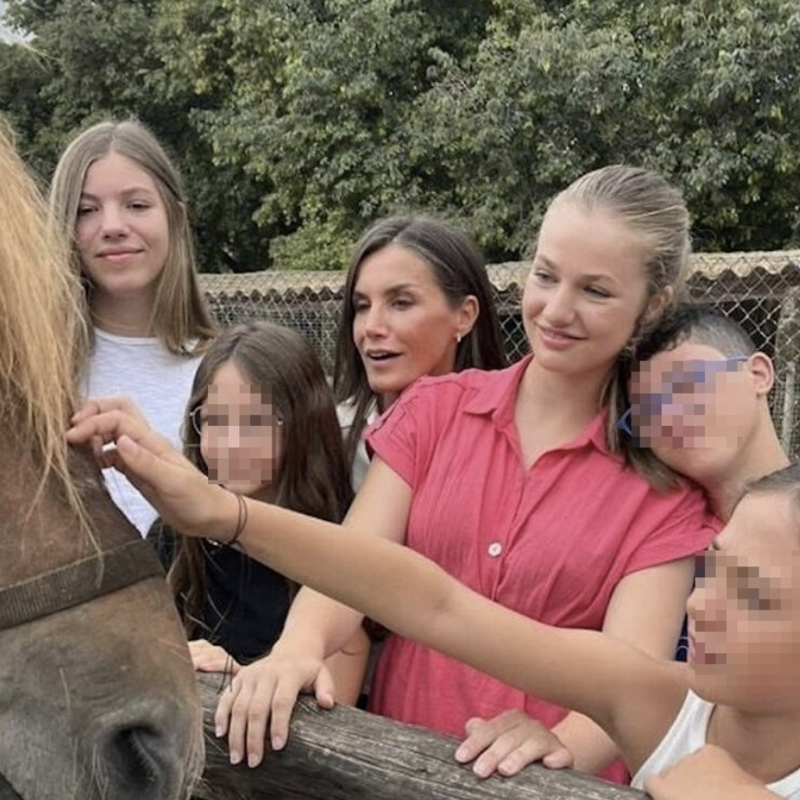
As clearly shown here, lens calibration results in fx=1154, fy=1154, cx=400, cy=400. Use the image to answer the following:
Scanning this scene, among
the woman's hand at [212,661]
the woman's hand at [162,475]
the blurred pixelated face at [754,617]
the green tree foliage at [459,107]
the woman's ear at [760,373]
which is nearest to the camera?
the blurred pixelated face at [754,617]

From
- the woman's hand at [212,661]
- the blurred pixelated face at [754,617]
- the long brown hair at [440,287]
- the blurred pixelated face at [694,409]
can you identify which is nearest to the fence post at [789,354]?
the long brown hair at [440,287]

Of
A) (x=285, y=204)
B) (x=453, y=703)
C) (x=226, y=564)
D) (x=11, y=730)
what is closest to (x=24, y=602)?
(x=11, y=730)

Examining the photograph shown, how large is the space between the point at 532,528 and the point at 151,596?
51 centimetres

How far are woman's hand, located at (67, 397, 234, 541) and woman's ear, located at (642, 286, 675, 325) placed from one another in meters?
0.65

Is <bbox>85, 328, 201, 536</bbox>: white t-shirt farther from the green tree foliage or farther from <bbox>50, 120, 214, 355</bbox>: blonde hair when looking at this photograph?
the green tree foliage

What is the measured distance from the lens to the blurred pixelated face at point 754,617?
3.34 ft

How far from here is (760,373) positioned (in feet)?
5.15

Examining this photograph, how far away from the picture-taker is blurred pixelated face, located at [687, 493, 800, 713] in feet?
3.34

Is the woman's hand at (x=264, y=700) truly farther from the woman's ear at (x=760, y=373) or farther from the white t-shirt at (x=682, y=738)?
the woman's ear at (x=760, y=373)

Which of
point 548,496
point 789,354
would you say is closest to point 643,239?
point 548,496

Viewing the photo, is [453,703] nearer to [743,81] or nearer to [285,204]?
[743,81]

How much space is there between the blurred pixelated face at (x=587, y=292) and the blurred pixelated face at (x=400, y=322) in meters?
0.60

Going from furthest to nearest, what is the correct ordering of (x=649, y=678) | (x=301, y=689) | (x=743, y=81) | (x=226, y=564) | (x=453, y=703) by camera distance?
(x=743, y=81), (x=226, y=564), (x=453, y=703), (x=301, y=689), (x=649, y=678)

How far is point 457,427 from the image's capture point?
5.07ft
